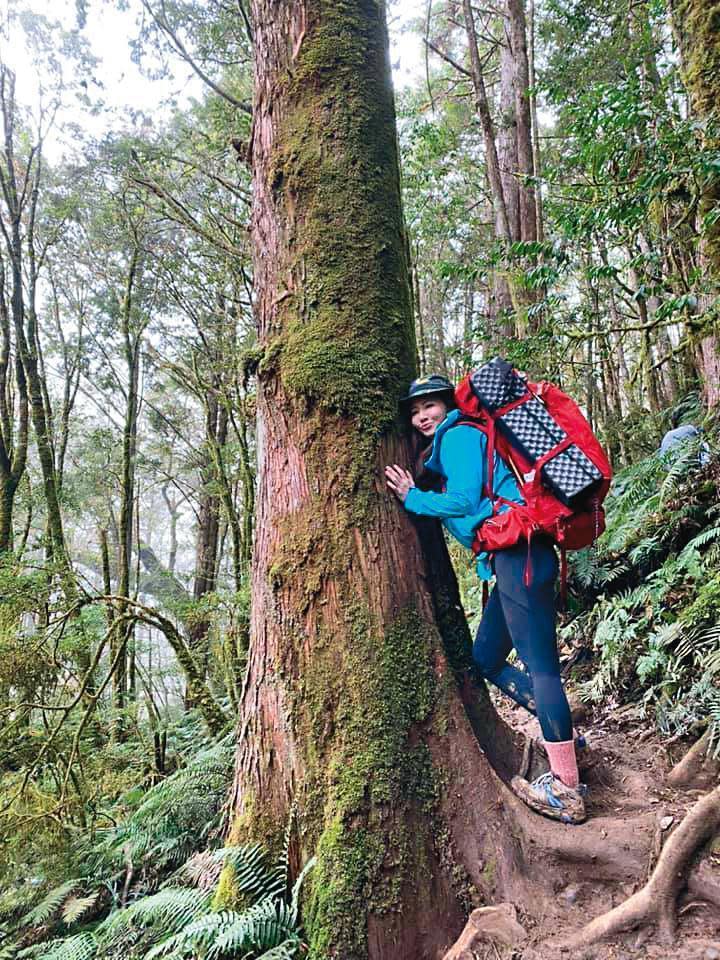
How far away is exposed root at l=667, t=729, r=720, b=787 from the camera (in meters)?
3.31

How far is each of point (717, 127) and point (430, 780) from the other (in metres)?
4.60

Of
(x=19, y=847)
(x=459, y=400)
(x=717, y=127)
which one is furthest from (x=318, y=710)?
(x=717, y=127)

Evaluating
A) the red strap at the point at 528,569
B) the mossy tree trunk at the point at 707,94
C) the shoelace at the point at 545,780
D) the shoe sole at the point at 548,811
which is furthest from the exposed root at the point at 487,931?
the mossy tree trunk at the point at 707,94

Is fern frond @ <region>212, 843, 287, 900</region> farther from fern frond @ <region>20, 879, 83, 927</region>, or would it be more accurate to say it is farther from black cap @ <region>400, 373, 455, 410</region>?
black cap @ <region>400, 373, 455, 410</region>

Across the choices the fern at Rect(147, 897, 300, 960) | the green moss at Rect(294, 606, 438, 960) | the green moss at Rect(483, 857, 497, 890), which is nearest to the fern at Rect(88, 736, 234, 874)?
the fern at Rect(147, 897, 300, 960)

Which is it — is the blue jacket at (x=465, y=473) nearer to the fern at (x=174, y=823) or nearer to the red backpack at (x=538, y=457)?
the red backpack at (x=538, y=457)

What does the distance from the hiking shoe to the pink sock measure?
30mm

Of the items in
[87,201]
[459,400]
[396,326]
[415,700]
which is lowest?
[415,700]

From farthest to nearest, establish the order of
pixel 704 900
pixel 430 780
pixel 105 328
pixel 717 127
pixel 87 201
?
pixel 105 328 → pixel 87 201 → pixel 717 127 → pixel 430 780 → pixel 704 900

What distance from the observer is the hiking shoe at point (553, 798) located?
2.94 metres

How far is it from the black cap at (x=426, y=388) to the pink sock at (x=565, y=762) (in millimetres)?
1911

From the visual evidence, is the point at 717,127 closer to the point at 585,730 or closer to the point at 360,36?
the point at 360,36

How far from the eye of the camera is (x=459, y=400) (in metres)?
3.10

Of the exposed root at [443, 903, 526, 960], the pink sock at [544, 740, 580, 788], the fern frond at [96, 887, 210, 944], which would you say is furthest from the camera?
the pink sock at [544, 740, 580, 788]
